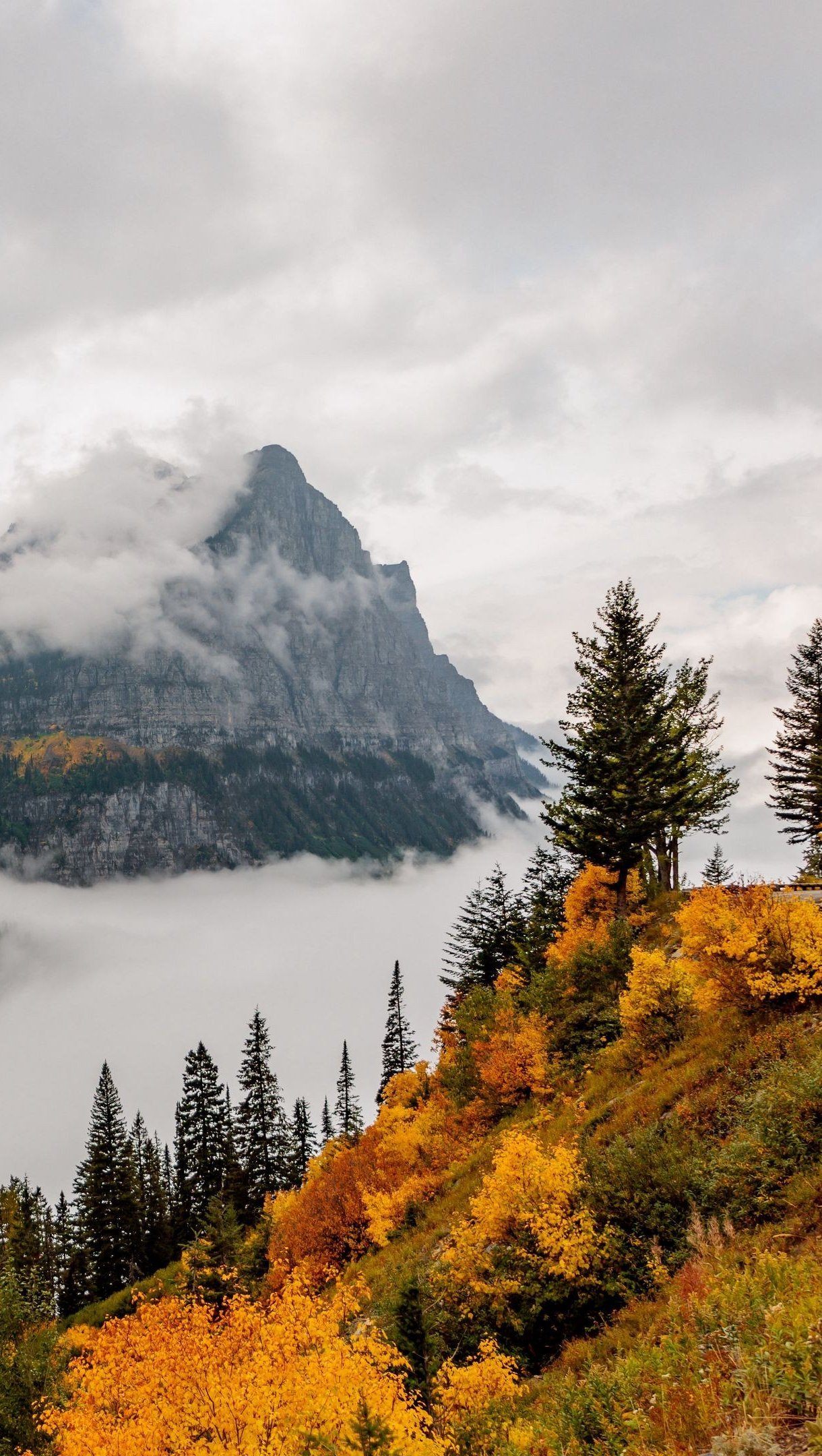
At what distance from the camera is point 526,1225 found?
48.3ft

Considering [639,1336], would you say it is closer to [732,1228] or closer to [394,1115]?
[732,1228]

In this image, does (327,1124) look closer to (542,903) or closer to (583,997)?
(542,903)

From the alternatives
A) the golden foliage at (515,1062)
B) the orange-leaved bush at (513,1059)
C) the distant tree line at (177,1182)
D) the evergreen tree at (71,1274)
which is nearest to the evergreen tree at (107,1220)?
the distant tree line at (177,1182)

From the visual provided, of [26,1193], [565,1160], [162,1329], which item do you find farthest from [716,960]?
[26,1193]

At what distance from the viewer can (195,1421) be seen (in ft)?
43.5

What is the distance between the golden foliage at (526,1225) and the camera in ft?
44.8

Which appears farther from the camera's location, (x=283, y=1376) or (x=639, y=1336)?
(x=283, y=1376)

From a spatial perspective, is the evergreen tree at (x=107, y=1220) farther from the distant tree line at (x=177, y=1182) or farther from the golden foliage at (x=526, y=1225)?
the golden foliage at (x=526, y=1225)

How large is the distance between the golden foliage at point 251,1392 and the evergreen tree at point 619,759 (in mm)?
19456

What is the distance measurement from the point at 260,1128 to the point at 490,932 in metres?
32.1

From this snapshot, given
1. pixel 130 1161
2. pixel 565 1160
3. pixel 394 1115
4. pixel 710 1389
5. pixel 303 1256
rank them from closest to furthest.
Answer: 1. pixel 710 1389
2. pixel 565 1160
3. pixel 303 1256
4. pixel 394 1115
5. pixel 130 1161

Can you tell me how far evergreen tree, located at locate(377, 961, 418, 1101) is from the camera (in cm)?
7400

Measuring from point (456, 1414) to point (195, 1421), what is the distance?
5443mm

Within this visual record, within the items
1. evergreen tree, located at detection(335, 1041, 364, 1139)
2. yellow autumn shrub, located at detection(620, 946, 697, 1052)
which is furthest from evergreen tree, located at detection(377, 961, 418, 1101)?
yellow autumn shrub, located at detection(620, 946, 697, 1052)
